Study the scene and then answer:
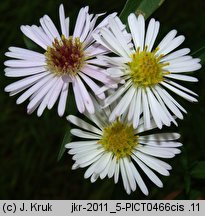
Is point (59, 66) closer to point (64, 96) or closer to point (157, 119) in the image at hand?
point (64, 96)

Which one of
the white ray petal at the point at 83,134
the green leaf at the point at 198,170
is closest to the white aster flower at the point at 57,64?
the white ray petal at the point at 83,134

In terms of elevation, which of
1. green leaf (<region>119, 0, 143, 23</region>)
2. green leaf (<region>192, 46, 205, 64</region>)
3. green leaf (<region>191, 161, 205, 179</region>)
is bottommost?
green leaf (<region>191, 161, 205, 179</region>)

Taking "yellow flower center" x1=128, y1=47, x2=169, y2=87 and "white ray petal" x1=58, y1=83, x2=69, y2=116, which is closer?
"white ray petal" x1=58, y1=83, x2=69, y2=116

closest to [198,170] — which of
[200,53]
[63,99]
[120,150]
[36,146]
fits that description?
[120,150]

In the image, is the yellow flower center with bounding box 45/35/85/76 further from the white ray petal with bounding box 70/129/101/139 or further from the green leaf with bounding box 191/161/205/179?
the green leaf with bounding box 191/161/205/179

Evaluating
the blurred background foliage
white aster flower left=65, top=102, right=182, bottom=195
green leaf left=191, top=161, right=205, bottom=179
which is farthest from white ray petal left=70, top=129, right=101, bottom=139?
the blurred background foliage

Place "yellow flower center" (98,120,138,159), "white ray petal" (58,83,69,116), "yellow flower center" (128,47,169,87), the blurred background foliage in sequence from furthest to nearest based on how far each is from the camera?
1. the blurred background foliage
2. "yellow flower center" (98,120,138,159)
3. "yellow flower center" (128,47,169,87)
4. "white ray petal" (58,83,69,116)

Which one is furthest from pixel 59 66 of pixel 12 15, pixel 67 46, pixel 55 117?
pixel 12 15

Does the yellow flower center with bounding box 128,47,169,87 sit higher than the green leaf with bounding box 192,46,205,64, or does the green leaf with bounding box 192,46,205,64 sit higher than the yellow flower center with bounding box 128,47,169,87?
the green leaf with bounding box 192,46,205,64
